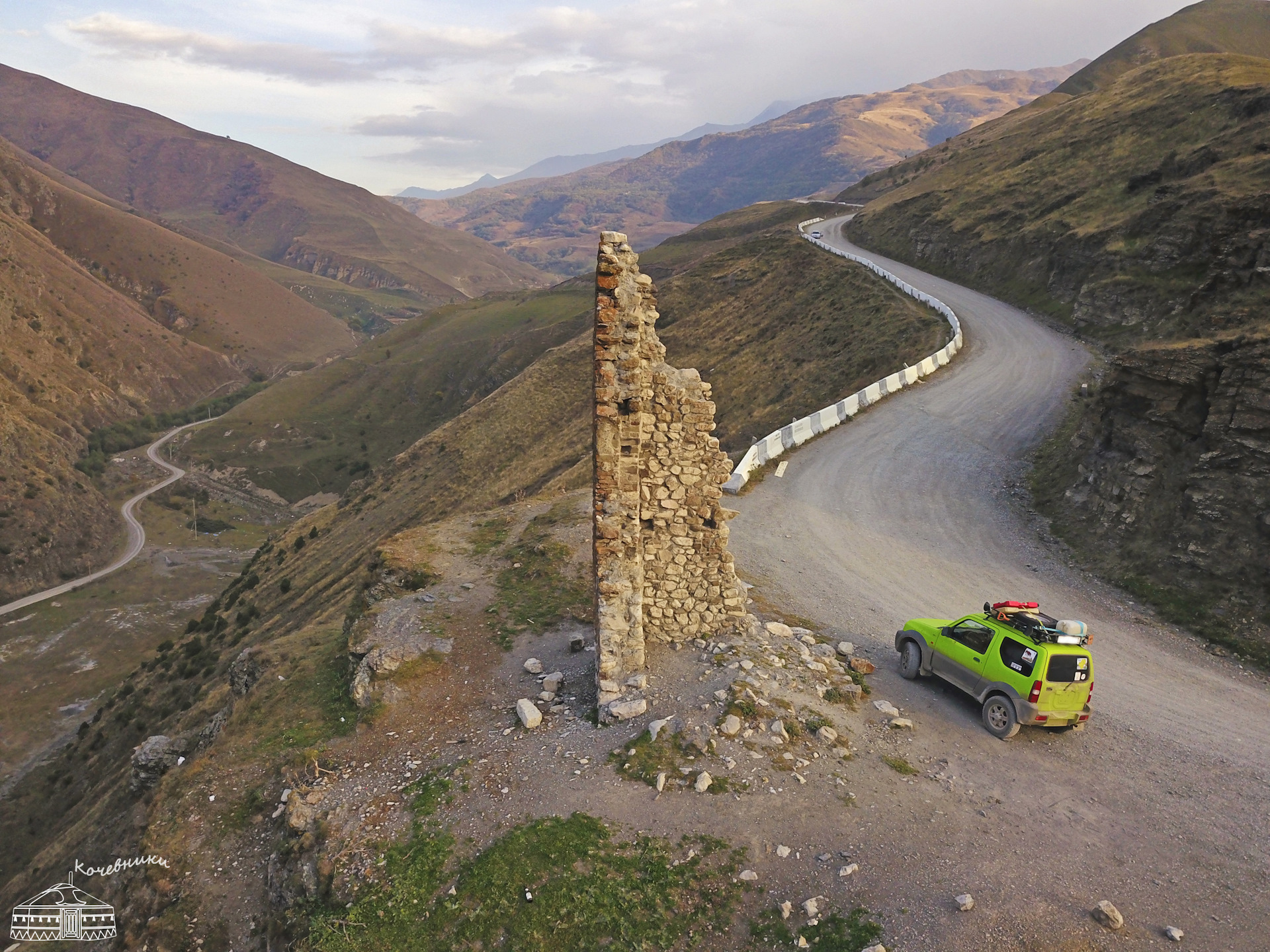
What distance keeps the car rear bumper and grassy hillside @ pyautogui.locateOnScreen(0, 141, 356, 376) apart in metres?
181

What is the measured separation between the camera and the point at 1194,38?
102m

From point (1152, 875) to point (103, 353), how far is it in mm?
162214

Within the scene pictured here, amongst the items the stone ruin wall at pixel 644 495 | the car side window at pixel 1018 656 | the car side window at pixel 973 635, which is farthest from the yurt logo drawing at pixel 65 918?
the car side window at pixel 1018 656

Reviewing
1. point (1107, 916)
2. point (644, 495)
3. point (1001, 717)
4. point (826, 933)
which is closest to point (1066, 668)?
point (1001, 717)

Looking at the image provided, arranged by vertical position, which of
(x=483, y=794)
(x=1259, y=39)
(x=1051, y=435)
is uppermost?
(x=1259, y=39)

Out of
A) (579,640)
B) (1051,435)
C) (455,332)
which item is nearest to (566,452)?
(1051,435)

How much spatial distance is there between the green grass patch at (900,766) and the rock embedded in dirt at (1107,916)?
287 centimetres

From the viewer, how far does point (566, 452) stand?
49.1 meters

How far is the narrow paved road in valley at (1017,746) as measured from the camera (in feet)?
28.2

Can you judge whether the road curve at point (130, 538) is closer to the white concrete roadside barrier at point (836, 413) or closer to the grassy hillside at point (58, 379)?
the grassy hillside at point (58, 379)

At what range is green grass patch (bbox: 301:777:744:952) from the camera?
8.59 meters

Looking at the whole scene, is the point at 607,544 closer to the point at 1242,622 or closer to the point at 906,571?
the point at 906,571

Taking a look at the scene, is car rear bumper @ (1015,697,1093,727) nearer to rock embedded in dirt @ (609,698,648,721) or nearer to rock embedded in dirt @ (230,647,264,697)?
rock embedded in dirt @ (609,698,648,721)

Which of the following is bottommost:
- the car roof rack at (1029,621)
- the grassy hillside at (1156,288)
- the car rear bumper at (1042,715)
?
the car rear bumper at (1042,715)
